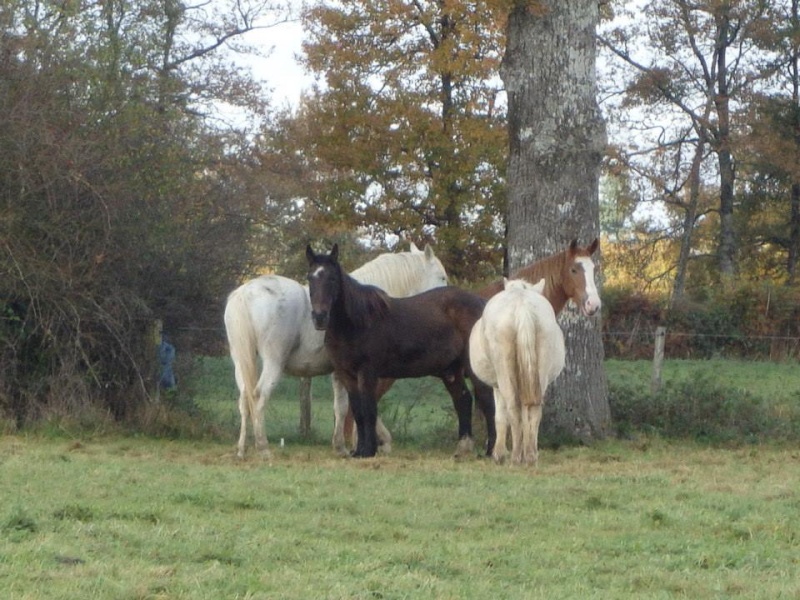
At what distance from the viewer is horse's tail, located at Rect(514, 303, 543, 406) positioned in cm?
1044

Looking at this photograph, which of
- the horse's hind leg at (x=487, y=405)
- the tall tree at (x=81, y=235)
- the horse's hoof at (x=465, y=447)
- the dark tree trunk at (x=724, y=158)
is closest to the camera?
the horse's hoof at (x=465, y=447)

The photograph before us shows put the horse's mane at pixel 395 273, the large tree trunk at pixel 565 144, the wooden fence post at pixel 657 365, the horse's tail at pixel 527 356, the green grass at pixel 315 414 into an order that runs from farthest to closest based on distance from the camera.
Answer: the wooden fence post at pixel 657 365, the green grass at pixel 315 414, the large tree trunk at pixel 565 144, the horse's mane at pixel 395 273, the horse's tail at pixel 527 356

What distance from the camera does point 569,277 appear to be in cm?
1200

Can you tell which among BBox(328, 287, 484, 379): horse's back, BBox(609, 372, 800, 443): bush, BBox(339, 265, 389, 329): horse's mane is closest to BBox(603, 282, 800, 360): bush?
BBox(609, 372, 800, 443): bush

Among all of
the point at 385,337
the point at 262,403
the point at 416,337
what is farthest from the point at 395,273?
the point at 262,403

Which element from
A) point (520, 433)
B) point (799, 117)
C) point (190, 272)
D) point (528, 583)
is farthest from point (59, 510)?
point (799, 117)

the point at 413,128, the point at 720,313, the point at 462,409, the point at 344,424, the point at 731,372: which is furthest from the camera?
the point at 720,313

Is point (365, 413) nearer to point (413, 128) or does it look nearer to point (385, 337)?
point (385, 337)

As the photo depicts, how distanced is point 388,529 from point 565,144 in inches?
294

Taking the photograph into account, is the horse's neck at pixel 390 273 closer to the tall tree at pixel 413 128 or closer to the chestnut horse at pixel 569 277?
the chestnut horse at pixel 569 277

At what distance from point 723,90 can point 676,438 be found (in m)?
29.9

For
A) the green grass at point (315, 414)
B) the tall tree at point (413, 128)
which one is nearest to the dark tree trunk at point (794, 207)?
the tall tree at point (413, 128)

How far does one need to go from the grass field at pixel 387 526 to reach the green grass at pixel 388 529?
2 centimetres

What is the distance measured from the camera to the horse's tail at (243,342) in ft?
38.9
